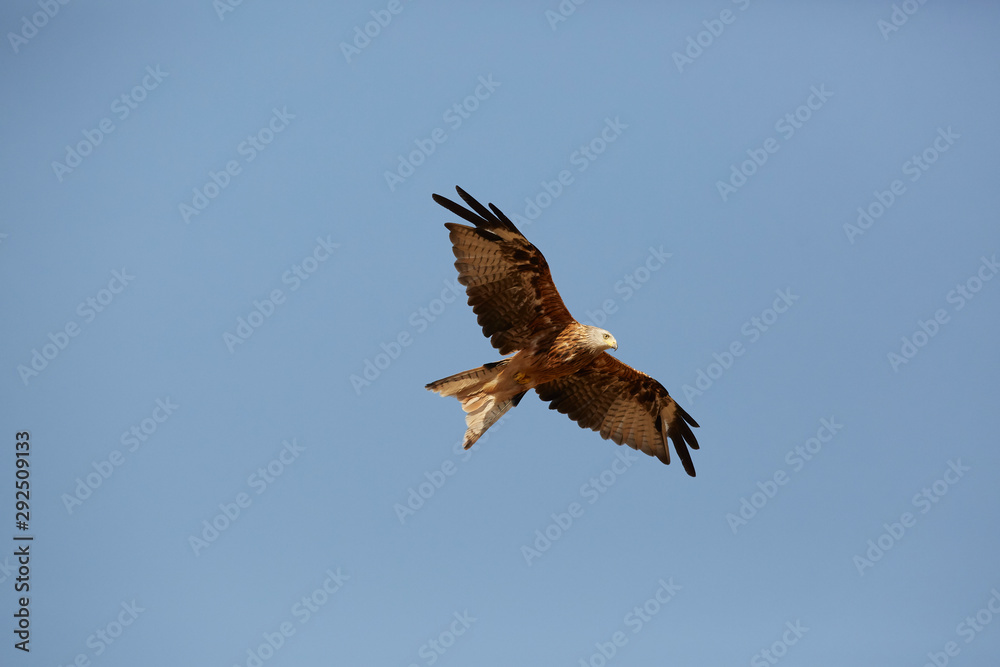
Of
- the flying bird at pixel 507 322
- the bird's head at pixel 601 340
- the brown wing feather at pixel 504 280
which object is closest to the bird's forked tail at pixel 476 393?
the flying bird at pixel 507 322

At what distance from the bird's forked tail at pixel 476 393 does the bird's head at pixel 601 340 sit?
1.03 meters

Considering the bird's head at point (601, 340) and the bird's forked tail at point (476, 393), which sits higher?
the bird's head at point (601, 340)

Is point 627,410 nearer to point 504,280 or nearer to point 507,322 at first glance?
point 507,322

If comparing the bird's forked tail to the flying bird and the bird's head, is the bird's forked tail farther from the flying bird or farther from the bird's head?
the bird's head

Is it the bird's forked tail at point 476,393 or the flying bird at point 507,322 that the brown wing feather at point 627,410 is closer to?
the flying bird at point 507,322

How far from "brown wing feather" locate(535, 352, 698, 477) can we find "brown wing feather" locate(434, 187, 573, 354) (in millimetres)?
1321

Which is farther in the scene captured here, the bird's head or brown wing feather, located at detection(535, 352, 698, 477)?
Answer: brown wing feather, located at detection(535, 352, 698, 477)

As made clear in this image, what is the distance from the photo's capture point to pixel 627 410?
12.4 meters

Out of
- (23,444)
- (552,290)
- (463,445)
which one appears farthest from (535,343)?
(23,444)

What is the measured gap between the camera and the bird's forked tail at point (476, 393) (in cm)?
1092

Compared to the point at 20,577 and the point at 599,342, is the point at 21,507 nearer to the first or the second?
the point at 20,577

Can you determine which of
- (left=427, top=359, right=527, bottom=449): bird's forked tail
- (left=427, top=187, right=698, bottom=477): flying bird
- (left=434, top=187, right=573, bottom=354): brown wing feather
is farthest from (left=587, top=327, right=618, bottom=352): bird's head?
(left=427, top=359, right=527, bottom=449): bird's forked tail

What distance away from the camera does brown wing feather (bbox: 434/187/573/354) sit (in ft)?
35.3

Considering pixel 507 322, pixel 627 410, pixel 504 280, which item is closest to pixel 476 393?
pixel 507 322
